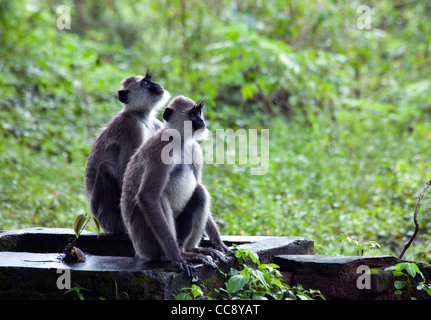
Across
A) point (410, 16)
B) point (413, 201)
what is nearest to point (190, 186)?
point (413, 201)

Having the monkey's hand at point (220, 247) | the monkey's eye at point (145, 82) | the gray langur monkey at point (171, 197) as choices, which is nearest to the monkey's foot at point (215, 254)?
the gray langur monkey at point (171, 197)

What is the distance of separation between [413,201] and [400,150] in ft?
9.02

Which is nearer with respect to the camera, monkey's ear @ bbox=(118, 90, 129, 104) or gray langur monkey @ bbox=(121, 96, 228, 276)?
gray langur monkey @ bbox=(121, 96, 228, 276)

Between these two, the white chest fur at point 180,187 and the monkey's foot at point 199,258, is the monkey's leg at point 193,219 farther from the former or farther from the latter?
the monkey's foot at point 199,258

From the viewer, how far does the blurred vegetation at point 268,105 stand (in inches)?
305

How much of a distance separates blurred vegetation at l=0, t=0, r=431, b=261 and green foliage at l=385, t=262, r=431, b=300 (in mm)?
1713

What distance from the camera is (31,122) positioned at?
37.2ft

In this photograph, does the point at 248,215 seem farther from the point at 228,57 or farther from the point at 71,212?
the point at 228,57

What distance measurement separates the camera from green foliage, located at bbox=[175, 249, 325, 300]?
385 cm

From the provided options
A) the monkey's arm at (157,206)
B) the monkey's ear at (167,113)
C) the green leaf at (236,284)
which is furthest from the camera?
the monkey's ear at (167,113)

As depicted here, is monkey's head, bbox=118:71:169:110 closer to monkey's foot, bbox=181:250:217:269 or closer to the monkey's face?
the monkey's face

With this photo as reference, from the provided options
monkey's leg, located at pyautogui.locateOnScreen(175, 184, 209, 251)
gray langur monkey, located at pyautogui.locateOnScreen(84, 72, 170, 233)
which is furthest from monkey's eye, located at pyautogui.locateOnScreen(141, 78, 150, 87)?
monkey's leg, located at pyautogui.locateOnScreen(175, 184, 209, 251)

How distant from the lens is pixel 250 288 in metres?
4.02

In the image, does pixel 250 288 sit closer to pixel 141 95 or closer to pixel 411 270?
pixel 411 270
